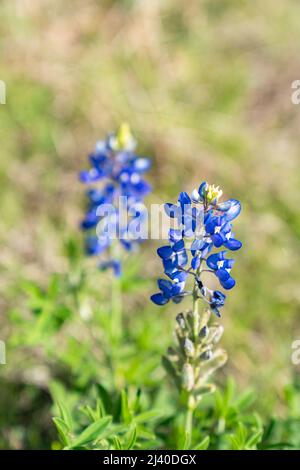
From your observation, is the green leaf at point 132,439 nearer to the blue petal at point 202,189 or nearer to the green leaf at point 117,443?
the green leaf at point 117,443

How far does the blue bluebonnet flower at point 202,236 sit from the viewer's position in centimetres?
220

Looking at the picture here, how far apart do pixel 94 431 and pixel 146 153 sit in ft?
9.58

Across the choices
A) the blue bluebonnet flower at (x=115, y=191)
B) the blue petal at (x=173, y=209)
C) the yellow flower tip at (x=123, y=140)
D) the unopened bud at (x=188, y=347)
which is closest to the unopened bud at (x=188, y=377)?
the unopened bud at (x=188, y=347)

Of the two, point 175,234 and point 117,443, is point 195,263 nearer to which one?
point 175,234

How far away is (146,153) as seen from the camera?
16.3 feet

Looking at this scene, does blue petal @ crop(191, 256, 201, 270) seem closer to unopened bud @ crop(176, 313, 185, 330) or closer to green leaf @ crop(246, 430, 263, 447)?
unopened bud @ crop(176, 313, 185, 330)

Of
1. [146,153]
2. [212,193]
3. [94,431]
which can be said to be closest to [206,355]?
[94,431]

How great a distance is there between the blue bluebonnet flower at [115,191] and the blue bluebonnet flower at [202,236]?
35.5 inches

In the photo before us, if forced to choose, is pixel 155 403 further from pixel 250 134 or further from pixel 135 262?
pixel 250 134

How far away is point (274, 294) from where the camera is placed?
164 inches

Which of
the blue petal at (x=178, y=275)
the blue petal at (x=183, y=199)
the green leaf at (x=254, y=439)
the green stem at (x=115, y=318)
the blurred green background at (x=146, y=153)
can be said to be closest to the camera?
the blue petal at (x=183, y=199)

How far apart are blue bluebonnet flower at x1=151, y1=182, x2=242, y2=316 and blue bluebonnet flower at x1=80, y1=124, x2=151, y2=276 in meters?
0.90

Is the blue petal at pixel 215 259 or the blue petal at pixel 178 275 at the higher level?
the blue petal at pixel 215 259

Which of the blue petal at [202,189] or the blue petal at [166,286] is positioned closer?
the blue petal at [202,189]
